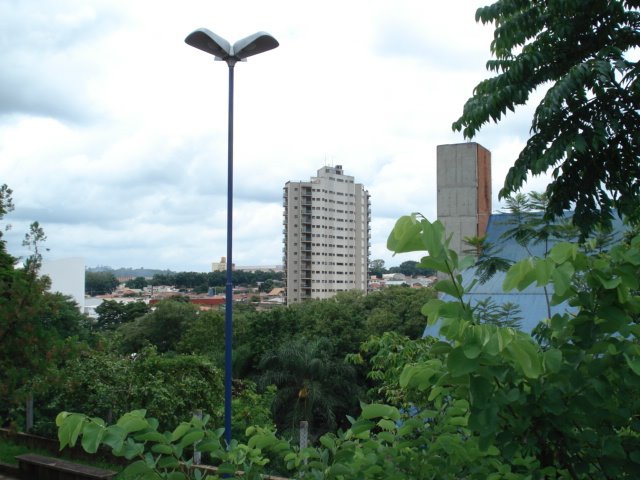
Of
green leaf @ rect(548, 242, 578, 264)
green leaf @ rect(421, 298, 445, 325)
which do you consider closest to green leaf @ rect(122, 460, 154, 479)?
green leaf @ rect(421, 298, 445, 325)

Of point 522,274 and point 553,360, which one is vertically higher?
point 522,274

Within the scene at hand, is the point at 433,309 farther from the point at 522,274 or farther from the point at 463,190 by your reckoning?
the point at 463,190

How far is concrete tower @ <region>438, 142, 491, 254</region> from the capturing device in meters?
19.4

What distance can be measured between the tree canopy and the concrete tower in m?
13.3

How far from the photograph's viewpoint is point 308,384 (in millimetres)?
20875

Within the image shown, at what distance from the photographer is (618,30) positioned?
Answer: 18.6 ft

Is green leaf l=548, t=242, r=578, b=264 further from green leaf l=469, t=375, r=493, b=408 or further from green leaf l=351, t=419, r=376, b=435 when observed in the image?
green leaf l=351, t=419, r=376, b=435

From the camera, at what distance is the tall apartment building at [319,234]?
4033 inches

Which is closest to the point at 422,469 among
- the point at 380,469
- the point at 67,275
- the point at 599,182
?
the point at 380,469

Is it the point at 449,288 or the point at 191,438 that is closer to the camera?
the point at 449,288

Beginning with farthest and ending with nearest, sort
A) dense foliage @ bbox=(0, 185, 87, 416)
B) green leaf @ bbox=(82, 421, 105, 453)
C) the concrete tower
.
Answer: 1. the concrete tower
2. dense foliage @ bbox=(0, 185, 87, 416)
3. green leaf @ bbox=(82, 421, 105, 453)

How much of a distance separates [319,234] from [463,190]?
85149mm

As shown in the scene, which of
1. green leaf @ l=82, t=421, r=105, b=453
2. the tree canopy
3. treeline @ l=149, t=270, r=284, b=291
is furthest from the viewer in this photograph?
treeline @ l=149, t=270, r=284, b=291

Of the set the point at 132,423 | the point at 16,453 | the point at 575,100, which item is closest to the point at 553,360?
the point at 132,423
